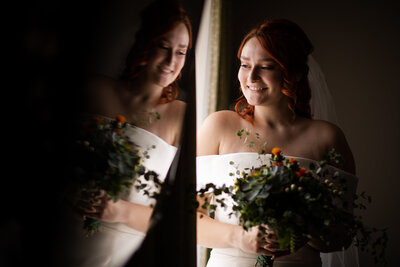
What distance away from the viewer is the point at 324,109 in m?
1.56

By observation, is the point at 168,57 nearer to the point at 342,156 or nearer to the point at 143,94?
the point at 143,94

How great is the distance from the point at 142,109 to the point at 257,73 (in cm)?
90

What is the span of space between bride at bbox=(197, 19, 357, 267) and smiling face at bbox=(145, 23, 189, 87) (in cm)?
81

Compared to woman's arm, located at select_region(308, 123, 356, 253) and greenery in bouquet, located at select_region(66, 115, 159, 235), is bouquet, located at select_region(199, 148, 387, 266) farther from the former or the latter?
greenery in bouquet, located at select_region(66, 115, 159, 235)

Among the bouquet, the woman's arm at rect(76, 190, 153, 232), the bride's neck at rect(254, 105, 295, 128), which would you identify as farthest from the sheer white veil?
the woman's arm at rect(76, 190, 153, 232)

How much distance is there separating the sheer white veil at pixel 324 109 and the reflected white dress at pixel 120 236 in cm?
113

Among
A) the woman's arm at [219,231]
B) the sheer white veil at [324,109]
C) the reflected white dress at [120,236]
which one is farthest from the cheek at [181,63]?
the sheer white veil at [324,109]

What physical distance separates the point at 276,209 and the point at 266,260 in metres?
0.23

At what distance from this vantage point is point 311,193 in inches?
41.4

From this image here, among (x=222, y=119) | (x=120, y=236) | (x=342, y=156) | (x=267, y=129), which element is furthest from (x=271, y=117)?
(x=120, y=236)

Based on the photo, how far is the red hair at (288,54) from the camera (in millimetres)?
1319

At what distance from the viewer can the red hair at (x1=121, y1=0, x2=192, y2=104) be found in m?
0.41

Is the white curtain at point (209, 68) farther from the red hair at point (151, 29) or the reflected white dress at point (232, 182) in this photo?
the red hair at point (151, 29)

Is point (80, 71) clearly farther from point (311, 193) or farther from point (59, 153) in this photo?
point (311, 193)
